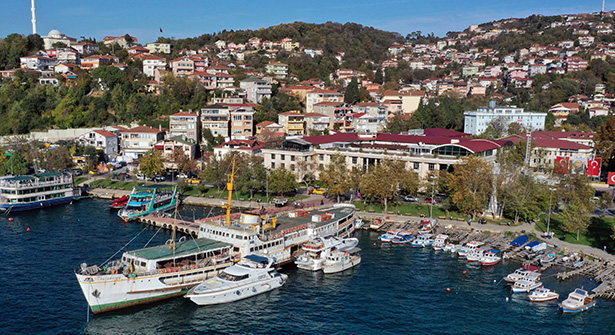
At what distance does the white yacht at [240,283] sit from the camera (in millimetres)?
30062

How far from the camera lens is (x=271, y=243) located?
119 feet

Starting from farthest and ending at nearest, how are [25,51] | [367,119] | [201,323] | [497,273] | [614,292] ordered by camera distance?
[25,51], [367,119], [497,273], [614,292], [201,323]

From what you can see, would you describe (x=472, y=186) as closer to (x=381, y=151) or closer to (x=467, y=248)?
(x=467, y=248)

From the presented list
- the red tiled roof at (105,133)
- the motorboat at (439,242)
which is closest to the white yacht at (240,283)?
the motorboat at (439,242)

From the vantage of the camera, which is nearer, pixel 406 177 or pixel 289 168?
pixel 406 177

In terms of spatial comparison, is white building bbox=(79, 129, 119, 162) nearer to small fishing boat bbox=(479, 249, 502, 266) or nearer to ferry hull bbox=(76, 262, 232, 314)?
ferry hull bbox=(76, 262, 232, 314)

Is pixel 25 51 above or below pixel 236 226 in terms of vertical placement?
above

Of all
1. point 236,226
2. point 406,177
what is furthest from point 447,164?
point 236,226

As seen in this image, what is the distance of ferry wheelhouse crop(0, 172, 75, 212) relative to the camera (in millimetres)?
53500

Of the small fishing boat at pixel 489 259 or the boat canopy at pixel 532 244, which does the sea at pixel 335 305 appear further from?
the boat canopy at pixel 532 244

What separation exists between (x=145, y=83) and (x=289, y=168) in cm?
5292

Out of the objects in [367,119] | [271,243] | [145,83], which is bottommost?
[271,243]

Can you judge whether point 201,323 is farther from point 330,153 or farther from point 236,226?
point 330,153

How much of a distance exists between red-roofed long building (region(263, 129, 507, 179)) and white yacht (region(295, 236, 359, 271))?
61.0ft
